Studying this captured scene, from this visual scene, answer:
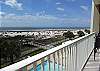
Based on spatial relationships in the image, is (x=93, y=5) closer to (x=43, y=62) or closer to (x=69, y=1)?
(x=43, y=62)

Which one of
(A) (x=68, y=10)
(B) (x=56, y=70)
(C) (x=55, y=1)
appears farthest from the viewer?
(A) (x=68, y=10)

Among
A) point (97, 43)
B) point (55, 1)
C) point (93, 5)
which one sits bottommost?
point (97, 43)

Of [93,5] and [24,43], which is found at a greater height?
[93,5]

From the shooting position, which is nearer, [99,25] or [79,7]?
[99,25]

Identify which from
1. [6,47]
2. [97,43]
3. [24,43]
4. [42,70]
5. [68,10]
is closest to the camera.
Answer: [42,70]

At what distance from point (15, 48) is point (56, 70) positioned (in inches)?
67.2

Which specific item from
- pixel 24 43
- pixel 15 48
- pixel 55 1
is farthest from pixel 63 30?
pixel 15 48

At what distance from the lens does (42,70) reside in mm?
1870

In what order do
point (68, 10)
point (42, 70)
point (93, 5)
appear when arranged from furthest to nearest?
point (68, 10)
point (93, 5)
point (42, 70)

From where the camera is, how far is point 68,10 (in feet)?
88.7

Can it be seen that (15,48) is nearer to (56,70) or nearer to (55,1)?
(56,70)

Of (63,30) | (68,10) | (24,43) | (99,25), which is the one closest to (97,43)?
(24,43)

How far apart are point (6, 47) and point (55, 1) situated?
64.7 ft

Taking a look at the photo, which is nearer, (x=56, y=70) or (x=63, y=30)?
(x=56, y=70)
